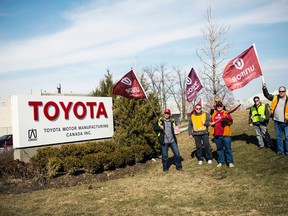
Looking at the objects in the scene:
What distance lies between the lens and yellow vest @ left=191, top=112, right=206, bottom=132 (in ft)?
35.2

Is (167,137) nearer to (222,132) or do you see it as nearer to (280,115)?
(222,132)

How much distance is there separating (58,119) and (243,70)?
773cm

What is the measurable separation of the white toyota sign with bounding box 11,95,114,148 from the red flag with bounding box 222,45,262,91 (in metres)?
6.61

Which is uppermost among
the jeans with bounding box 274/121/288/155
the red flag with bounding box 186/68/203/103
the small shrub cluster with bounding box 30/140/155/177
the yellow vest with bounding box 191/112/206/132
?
the red flag with bounding box 186/68/203/103

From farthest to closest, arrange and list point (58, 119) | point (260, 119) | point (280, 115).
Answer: point (58, 119) < point (260, 119) < point (280, 115)

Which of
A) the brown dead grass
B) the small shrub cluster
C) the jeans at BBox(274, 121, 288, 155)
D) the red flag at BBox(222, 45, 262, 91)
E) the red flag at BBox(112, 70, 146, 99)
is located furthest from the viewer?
the red flag at BBox(112, 70, 146, 99)

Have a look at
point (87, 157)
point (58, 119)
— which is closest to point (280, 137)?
point (87, 157)

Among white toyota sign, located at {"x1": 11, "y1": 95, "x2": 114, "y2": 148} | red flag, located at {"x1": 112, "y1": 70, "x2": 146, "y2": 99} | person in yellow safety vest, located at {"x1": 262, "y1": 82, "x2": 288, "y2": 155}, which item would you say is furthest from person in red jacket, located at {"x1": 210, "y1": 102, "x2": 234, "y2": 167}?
white toyota sign, located at {"x1": 11, "y1": 95, "x2": 114, "y2": 148}

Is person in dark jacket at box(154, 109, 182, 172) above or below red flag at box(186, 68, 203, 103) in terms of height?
below

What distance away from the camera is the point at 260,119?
1083 centimetres

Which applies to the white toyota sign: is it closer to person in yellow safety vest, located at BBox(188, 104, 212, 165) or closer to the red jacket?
person in yellow safety vest, located at BBox(188, 104, 212, 165)

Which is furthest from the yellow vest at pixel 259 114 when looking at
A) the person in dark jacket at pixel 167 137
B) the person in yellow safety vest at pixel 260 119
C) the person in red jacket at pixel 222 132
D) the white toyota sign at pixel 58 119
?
the white toyota sign at pixel 58 119

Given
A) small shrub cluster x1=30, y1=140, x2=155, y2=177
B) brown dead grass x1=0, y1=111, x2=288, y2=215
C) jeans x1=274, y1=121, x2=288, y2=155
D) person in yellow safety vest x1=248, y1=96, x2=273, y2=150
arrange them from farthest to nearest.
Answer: small shrub cluster x1=30, y1=140, x2=155, y2=177
person in yellow safety vest x1=248, y1=96, x2=273, y2=150
jeans x1=274, y1=121, x2=288, y2=155
brown dead grass x1=0, y1=111, x2=288, y2=215

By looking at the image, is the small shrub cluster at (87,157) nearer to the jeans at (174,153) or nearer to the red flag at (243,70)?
the jeans at (174,153)
